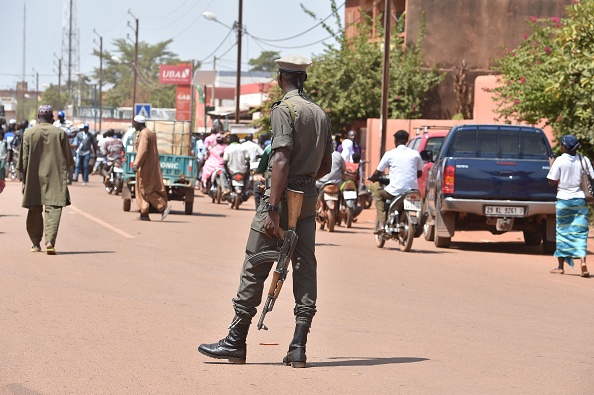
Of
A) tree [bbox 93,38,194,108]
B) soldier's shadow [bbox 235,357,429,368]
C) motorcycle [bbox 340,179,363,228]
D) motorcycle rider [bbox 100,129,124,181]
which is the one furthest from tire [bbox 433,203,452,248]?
tree [bbox 93,38,194,108]

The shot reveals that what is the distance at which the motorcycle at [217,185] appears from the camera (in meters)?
28.7

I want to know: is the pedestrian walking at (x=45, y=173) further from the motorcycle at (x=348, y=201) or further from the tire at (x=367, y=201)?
the tire at (x=367, y=201)

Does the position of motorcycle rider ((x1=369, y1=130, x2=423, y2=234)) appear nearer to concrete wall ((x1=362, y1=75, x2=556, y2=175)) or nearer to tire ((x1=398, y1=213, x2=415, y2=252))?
tire ((x1=398, y1=213, x2=415, y2=252))

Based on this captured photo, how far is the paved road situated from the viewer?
7.19m

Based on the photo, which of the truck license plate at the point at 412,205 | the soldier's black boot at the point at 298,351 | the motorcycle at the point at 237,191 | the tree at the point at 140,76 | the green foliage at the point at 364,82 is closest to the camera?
the soldier's black boot at the point at 298,351

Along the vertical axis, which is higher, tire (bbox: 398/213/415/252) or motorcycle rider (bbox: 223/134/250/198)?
motorcycle rider (bbox: 223/134/250/198)

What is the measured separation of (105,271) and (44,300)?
101 inches

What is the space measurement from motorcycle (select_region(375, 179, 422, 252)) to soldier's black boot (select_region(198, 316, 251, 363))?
9787 millimetres

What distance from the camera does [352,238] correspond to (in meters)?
20.4

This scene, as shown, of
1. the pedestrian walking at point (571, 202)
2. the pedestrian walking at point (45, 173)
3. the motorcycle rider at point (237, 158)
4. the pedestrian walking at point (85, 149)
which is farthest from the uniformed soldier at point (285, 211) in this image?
the pedestrian walking at point (85, 149)

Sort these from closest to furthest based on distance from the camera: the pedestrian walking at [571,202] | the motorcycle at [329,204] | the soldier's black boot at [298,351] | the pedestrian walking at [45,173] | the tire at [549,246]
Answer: the soldier's black boot at [298,351] < the pedestrian walking at [45,173] < the pedestrian walking at [571,202] < the tire at [549,246] < the motorcycle at [329,204]

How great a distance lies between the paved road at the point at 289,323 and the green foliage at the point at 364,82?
2113 centimetres

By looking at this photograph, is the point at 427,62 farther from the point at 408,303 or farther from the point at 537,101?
the point at 408,303

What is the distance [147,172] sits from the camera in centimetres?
2130
